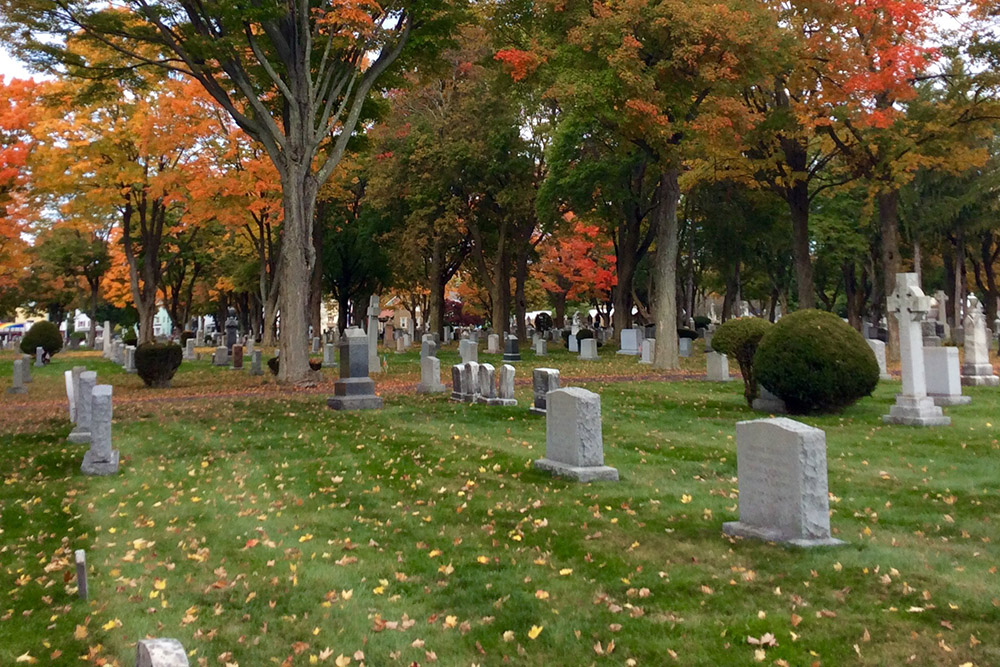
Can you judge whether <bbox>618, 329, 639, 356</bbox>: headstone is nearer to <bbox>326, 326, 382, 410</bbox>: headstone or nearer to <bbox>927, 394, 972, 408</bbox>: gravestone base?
<bbox>927, 394, 972, 408</bbox>: gravestone base

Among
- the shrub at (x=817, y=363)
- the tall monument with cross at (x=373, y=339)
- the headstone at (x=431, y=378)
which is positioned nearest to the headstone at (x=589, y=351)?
the tall monument with cross at (x=373, y=339)


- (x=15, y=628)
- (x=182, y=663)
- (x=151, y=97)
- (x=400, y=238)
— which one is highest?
(x=151, y=97)

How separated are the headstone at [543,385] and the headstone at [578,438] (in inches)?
181

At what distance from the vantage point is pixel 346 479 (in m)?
9.30

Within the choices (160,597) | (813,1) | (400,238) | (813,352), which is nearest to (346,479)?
(160,597)

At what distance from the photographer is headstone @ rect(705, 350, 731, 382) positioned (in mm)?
20938

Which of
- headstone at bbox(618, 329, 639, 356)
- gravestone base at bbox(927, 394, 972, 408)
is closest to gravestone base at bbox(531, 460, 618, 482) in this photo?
gravestone base at bbox(927, 394, 972, 408)

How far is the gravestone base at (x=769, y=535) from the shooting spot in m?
5.98

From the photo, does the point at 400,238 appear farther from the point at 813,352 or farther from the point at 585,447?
the point at 585,447

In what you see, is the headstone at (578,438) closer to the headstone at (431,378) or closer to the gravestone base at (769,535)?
the gravestone base at (769,535)

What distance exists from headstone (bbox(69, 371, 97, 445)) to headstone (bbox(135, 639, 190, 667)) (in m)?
9.52

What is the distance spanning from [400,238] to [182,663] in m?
37.0

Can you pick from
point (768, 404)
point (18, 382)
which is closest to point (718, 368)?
point (768, 404)

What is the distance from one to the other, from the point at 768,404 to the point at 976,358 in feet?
26.4
